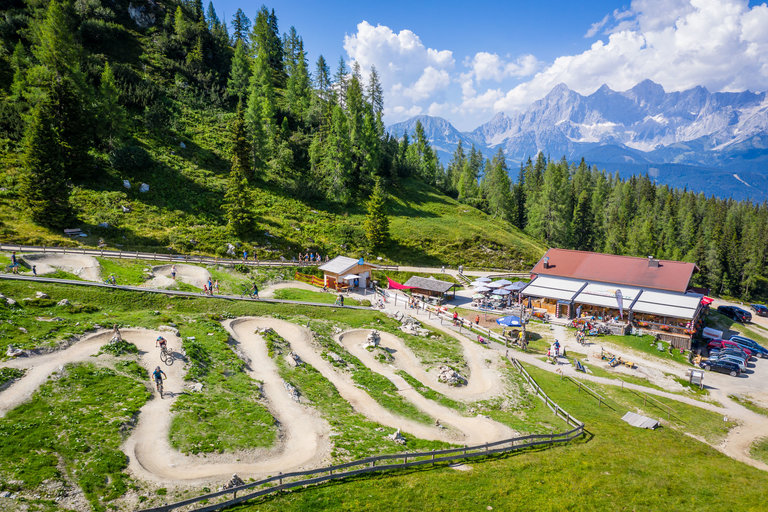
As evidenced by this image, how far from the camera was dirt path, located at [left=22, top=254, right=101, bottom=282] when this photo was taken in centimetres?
4119

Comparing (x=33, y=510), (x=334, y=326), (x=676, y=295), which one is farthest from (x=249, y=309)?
(x=676, y=295)

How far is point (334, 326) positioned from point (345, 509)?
2383 centimetres

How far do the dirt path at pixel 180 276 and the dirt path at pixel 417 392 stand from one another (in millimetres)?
22557

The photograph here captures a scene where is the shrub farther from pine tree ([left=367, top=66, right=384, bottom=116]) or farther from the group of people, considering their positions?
pine tree ([left=367, top=66, right=384, bottom=116])

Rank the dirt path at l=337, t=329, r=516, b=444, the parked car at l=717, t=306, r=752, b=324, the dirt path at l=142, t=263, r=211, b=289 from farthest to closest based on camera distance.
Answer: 1. the parked car at l=717, t=306, r=752, b=324
2. the dirt path at l=142, t=263, r=211, b=289
3. the dirt path at l=337, t=329, r=516, b=444

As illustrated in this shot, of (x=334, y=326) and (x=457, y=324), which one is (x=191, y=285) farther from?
(x=457, y=324)

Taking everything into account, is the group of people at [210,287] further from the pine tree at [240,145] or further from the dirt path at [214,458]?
the pine tree at [240,145]

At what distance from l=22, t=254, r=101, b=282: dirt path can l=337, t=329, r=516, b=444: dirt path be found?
3015 cm

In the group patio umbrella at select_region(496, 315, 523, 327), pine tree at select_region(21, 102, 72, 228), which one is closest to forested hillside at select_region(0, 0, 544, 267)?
pine tree at select_region(21, 102, 72, 228)

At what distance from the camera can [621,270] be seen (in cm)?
5694

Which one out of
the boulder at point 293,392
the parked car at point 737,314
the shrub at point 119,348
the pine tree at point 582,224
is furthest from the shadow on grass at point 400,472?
the pine tree at point 582,224

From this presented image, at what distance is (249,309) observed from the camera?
133 ft

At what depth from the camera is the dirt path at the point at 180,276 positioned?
43625mm

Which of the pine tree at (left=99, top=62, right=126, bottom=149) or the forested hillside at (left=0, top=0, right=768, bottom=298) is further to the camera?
the pine tree at (left=99, top=62, right=126, bottom=149)
